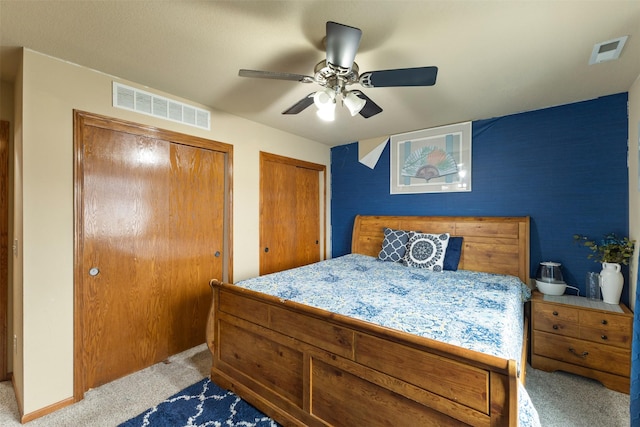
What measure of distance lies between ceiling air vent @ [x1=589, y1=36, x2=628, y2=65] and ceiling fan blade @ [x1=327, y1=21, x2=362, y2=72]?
1544mm

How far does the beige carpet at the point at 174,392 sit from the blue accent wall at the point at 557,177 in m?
0.87

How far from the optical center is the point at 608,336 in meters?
2.06

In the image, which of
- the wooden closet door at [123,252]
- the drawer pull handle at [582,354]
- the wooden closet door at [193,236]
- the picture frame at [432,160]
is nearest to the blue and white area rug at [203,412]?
the wooden closet door at [123,252]

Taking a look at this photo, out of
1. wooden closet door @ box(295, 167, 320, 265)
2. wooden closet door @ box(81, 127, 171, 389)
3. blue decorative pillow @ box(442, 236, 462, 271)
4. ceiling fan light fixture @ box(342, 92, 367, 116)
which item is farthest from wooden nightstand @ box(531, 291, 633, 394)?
→ wooden closet door @ box(81, 127, 171, 389)

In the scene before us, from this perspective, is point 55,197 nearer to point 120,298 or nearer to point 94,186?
point 94,186

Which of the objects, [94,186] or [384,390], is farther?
[94,186]

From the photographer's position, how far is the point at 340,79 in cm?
173

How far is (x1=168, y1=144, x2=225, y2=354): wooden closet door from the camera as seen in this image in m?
2.58

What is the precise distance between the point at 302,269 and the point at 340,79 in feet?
5.85

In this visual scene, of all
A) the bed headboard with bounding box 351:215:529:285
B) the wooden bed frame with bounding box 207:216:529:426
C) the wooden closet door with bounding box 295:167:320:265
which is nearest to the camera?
the wooden bed frame with bounding box 207:216:529:426

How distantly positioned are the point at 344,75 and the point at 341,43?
1.08 ft

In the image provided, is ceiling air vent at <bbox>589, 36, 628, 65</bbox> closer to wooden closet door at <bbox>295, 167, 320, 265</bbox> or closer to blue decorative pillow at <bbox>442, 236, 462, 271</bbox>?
blue decorative pillow at <bbox>442, 236, 462, 271</bbox>

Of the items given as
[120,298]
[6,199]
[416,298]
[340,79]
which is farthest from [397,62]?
[6,199]

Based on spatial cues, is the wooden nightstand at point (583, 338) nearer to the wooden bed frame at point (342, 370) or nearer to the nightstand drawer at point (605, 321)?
the nightstand drawer at point (605, 321)
